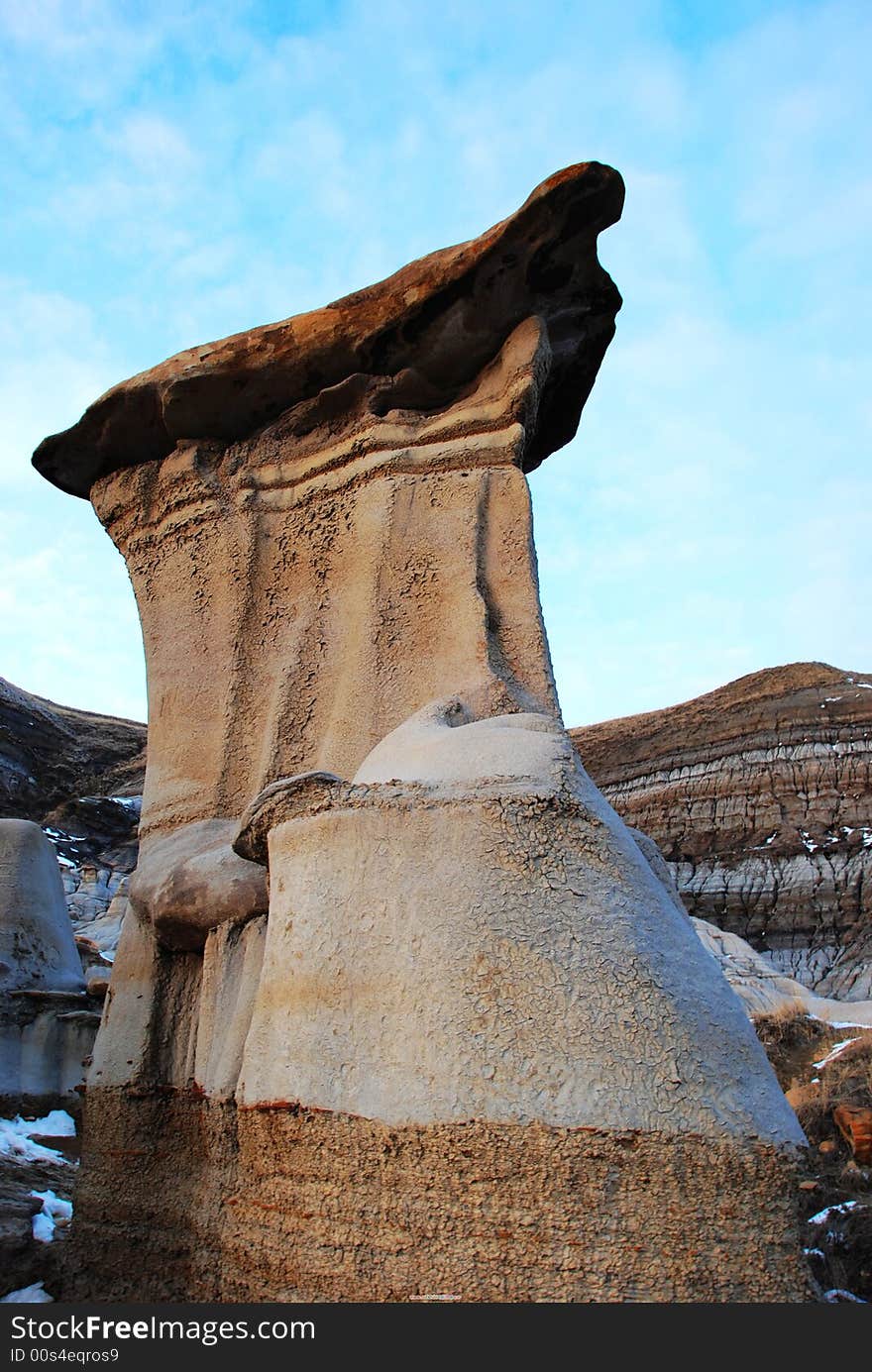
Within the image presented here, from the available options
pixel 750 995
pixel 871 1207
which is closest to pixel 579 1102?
pixel 871 1207

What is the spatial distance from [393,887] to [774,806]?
1218cm

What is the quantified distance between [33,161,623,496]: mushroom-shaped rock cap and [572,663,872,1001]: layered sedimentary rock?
10164 mm

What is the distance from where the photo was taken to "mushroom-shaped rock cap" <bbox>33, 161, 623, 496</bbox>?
8.29 feet

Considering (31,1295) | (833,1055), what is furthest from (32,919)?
(833,1055)

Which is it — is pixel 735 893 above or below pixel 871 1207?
above

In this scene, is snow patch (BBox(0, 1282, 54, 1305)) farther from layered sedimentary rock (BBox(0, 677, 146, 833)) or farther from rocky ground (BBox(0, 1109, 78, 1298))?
layered sedimentary rock (BBox(0, 677, 146, 833))

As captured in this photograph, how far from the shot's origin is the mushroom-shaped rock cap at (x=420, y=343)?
253 cm

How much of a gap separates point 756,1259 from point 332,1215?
0.55 metres

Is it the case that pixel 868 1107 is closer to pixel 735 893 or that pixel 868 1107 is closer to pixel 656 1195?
pixel 656 1195

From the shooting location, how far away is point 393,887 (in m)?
1.62

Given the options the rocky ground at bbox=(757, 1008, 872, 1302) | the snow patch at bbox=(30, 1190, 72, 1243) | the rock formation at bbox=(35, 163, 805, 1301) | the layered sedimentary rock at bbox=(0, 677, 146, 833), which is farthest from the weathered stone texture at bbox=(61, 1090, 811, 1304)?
the layered sedimentary rock at bbox=(0, 677, 146, 833)

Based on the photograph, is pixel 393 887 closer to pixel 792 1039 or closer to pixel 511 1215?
pixel 511 1215

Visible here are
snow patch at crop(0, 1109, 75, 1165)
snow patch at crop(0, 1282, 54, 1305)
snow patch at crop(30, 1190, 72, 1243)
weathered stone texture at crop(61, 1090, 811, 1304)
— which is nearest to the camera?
weathered stone texture at crop(61, 1090, 811, 1304)

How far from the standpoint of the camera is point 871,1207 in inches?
110
